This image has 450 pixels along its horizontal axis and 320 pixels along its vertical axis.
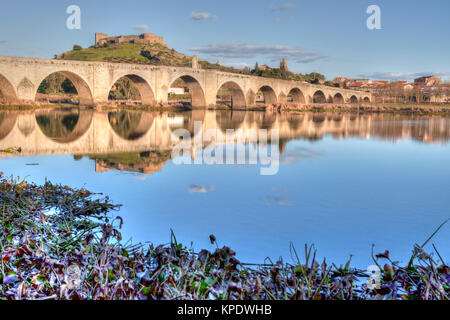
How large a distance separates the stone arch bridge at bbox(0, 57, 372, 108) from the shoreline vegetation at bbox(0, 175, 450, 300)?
30.1 meters

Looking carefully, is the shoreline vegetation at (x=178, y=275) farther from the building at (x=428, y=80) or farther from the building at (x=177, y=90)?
the building at (x=428, y=80)

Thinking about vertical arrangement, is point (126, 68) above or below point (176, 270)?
above

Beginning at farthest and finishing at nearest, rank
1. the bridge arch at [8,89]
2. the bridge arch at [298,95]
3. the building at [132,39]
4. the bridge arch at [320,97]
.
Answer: the building at [132,39]
the bridge arch at [320,97]
the bridge arch at [298,95]
the bridge arch at [8,89]

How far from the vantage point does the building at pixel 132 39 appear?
313ft

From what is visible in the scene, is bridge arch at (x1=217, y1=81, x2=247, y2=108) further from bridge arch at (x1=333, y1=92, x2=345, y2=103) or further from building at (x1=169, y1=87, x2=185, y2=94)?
bridge arch at (x1=333, y1=92, x2=345, y2=103)

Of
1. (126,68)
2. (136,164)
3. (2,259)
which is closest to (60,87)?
(126,68)

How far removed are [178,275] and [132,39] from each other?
10028cm

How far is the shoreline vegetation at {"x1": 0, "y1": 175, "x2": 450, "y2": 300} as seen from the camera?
192cm

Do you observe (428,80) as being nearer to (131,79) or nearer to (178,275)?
(131,79)

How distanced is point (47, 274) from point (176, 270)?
2.25 ft

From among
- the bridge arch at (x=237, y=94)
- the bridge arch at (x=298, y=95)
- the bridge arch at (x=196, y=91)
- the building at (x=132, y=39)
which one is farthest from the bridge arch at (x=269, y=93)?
the building at (x=132, y=39)

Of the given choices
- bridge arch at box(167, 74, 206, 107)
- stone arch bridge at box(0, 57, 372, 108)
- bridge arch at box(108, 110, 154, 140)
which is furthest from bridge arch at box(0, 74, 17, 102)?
bridge arch at box(167, 74, 206, 107)

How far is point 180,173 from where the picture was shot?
18.2 feet
